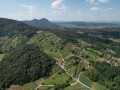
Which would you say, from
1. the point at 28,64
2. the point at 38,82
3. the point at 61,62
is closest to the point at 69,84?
the point at 38,82

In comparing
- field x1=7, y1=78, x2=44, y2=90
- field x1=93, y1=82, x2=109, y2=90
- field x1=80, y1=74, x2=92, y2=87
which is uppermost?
field x1=80, y1=74, x2=92, y2=87

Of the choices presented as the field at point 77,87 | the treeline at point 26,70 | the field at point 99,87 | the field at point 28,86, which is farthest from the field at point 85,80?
the field at point 28,86

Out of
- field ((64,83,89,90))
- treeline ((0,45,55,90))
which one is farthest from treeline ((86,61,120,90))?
treeline ((0,45,55,90))

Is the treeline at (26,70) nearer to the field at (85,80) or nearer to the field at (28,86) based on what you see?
the field at (28,86)

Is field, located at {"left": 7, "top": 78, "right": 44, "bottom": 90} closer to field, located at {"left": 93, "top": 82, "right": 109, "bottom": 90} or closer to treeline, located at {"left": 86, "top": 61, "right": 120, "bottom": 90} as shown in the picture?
treeline, located at {"left": 86, "top": 61, "right": 120, "bottom": 90}

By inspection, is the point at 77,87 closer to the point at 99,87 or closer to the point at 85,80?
the point at 85,80

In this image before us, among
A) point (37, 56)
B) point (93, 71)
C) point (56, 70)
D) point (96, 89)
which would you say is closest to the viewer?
point (96, 89)

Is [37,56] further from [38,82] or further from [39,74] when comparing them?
[38,82]

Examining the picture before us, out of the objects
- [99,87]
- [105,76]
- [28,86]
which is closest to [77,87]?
[99,87]
